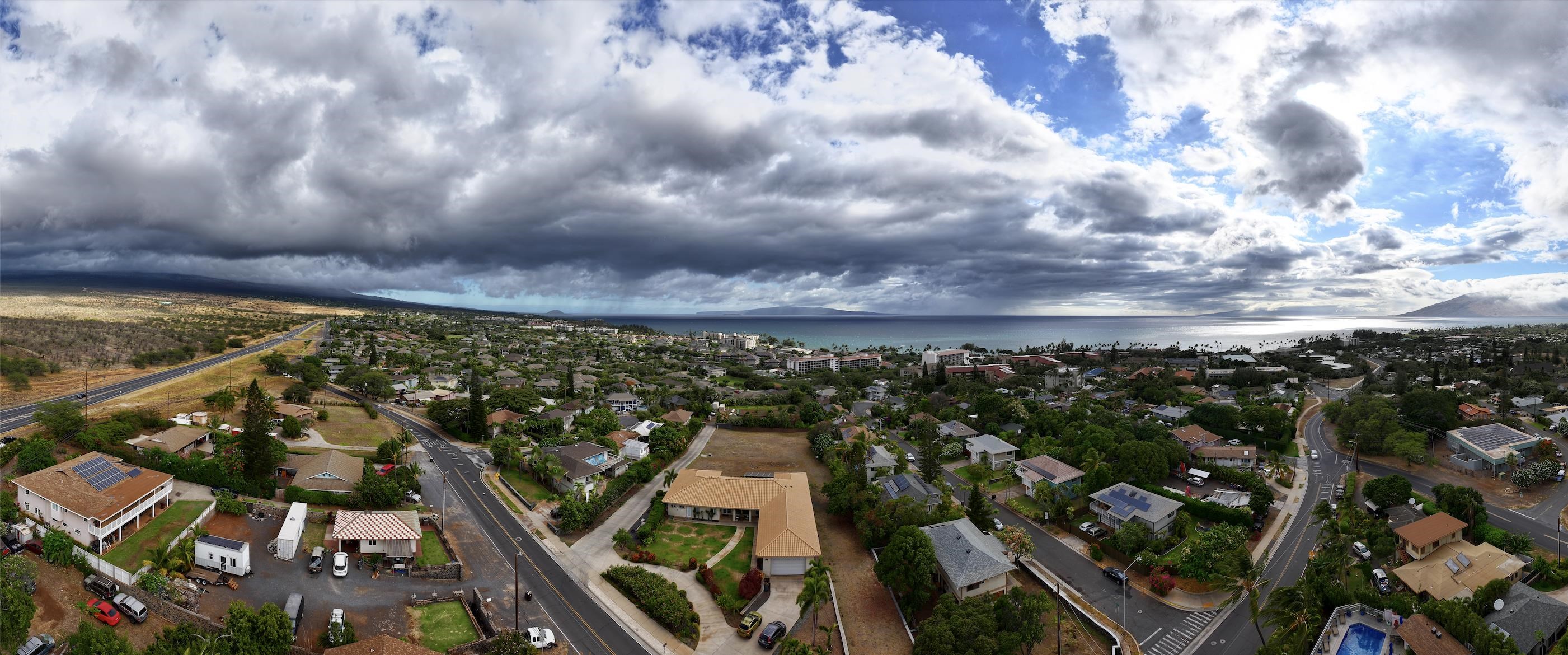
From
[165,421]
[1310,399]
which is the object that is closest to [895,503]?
[165,421]

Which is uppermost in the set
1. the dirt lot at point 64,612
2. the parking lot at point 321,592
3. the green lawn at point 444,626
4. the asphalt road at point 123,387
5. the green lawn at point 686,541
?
the asphalt road at point 123,387

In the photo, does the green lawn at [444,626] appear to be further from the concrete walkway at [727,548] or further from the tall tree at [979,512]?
the tall tree at [979,512]

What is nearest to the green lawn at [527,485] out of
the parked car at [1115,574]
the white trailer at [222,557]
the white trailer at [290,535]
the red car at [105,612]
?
the white trailer at [290,535]

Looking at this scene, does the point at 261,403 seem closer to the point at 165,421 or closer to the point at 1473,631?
the point at 165,421

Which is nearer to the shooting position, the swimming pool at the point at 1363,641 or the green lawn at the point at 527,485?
the swimming pool at the point at 1363,641

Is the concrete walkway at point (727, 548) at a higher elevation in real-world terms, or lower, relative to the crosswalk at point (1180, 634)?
lower

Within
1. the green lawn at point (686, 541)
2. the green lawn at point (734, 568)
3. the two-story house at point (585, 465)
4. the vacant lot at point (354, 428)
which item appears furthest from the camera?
the vacant lot at point (354, 428)

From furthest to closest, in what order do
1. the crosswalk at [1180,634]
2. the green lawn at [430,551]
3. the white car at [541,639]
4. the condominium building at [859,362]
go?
the condominium building at [859,362] → the green lawn at [430,551] → the crosswalk at [1180,634] → the white car at [541,639]

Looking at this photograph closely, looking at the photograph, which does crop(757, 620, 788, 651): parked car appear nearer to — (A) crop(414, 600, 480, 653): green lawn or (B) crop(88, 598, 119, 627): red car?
(A) crop(414, 600, 480, 653): green lawn
